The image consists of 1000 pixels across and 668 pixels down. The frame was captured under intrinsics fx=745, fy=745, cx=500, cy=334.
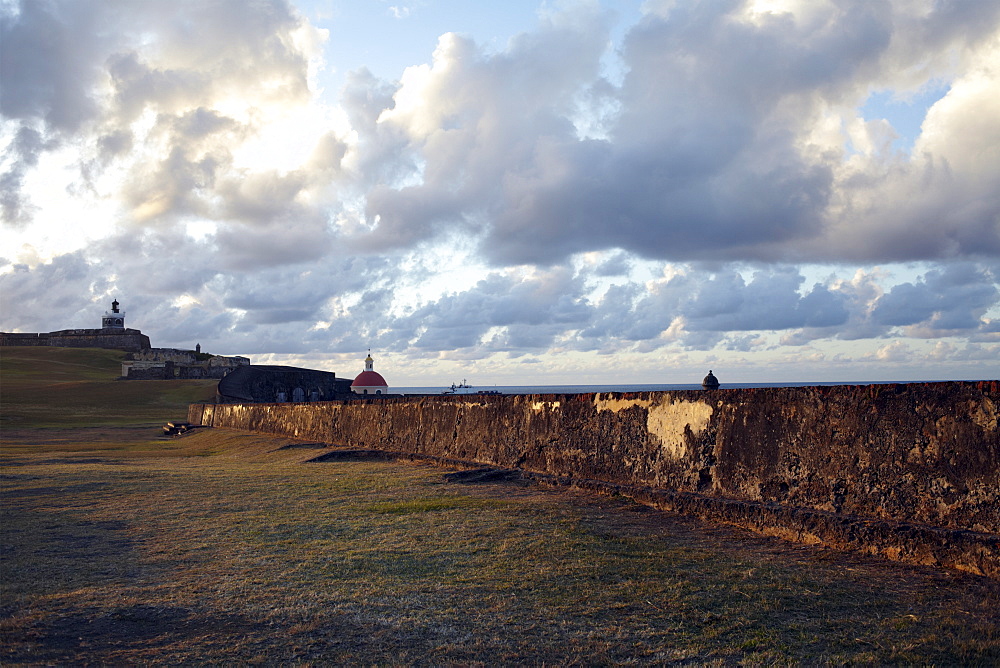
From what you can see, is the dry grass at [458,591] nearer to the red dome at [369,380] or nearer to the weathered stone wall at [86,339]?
the red dome at [369,380]

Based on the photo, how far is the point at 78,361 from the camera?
202 ft

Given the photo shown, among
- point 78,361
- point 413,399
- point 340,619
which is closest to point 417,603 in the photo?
point 340,619

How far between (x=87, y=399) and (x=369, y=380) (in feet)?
46.0

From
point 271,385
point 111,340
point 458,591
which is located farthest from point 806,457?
point 111,340

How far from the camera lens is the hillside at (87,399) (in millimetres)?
26303

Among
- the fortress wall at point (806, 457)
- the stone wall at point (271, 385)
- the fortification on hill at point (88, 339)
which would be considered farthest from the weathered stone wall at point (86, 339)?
the fortress wall at point (806, 457)

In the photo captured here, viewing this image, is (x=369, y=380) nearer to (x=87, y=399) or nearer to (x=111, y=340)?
(x=87, y=399)

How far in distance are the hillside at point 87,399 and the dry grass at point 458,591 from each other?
22303mm

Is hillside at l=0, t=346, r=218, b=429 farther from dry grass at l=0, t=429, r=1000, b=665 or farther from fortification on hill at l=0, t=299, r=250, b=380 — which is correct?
dry grass at l=0, t=429, r=1000, b=665

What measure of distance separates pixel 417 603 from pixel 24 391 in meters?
39.8

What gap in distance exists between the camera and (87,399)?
34219 millimetres

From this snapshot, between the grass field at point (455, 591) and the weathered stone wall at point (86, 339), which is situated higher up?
the weathered stone wall at point (86, 339)

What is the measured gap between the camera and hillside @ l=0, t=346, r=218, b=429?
26303mm

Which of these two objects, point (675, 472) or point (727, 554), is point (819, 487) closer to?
point (727, 554)
